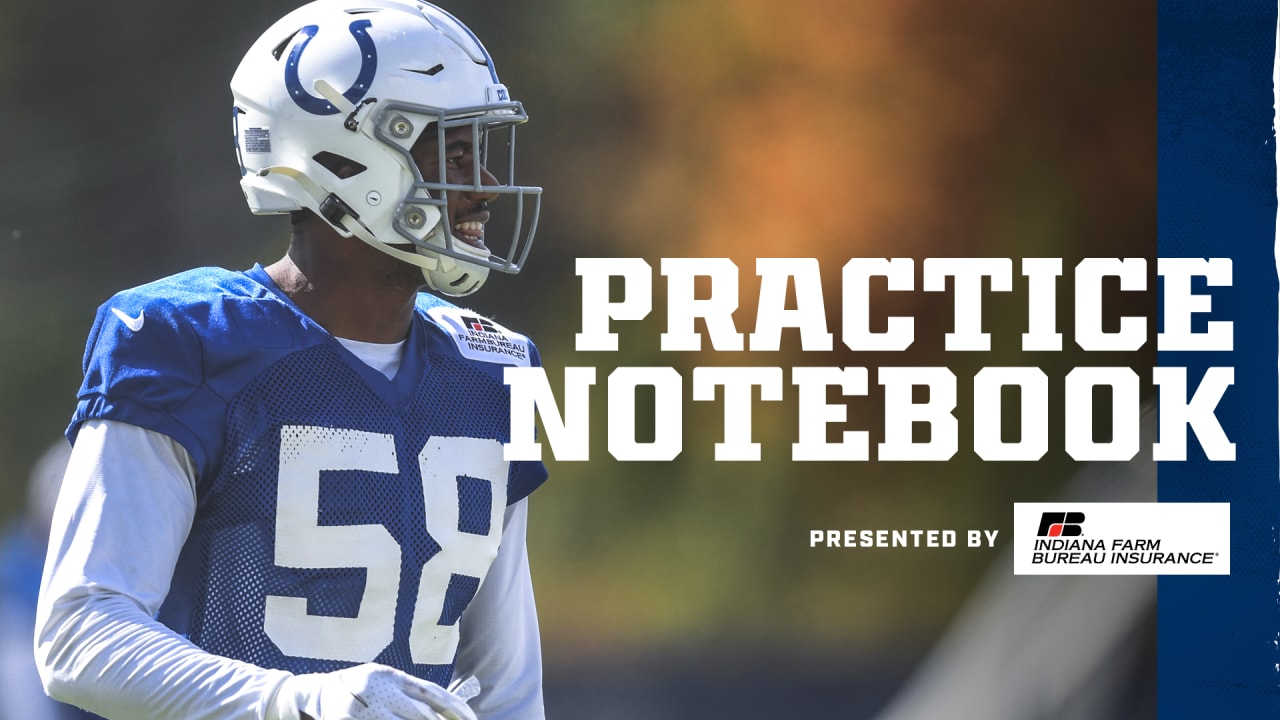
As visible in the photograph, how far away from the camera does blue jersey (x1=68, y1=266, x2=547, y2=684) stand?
1.36m

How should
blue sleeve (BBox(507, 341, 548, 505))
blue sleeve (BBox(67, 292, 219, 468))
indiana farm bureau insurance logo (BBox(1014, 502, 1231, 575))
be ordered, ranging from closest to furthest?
blue sleeve (BBox(67, 292, 219, 468)), blue sleeve (BBox(507, 341, 548, 505)), indiana farm bureau insurance logo (BBox(1014, 502, 1231, 575))

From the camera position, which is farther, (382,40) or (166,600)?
(382,40)

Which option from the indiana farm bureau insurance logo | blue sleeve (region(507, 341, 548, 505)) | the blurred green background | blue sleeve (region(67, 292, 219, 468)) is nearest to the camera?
blue sleeve (region(67, 292, 219, 468))

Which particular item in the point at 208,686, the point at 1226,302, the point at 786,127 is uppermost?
the point at 786,127

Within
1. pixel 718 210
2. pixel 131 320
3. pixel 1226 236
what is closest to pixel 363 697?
pixel 131 320

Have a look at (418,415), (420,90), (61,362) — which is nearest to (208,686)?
(418,415)

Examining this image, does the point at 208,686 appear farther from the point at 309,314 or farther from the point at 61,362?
the point at 61,362

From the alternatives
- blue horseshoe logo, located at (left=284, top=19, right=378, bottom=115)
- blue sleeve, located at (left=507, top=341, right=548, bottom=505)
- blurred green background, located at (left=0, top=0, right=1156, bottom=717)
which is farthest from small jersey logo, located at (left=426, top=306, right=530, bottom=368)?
blurred green background, located at (left=0, top=0, right=1156, bottom=717)

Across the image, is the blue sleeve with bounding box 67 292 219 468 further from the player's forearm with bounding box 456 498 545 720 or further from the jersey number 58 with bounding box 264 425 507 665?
the player's forearm with bounding box 456 498 545 720

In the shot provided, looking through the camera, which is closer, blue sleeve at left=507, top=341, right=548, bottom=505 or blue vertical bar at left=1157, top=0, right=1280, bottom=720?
blue sleeve at left=507, top=341, right=548, bottom=505

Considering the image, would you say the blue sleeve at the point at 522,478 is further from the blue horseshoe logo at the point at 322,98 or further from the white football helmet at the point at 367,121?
the blue horseshoe logo at the point at 322,98

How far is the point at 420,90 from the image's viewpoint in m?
1.51

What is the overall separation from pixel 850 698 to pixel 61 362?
5.15 ft

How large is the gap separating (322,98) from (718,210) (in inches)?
53.2
